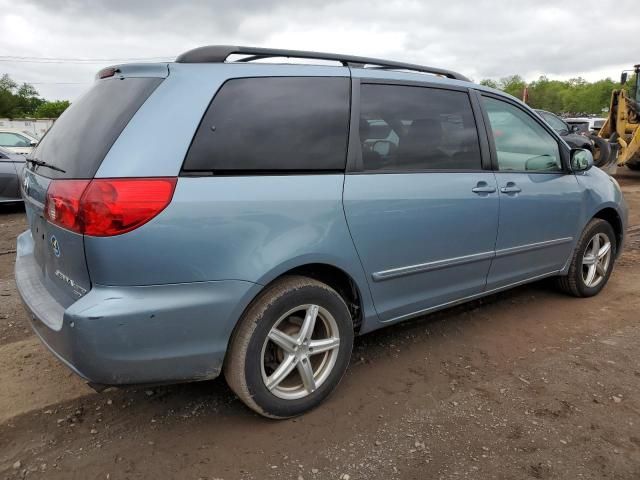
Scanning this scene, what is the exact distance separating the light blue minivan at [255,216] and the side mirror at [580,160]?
3.04 ft

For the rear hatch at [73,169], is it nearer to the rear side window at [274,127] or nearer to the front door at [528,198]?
the rear side window at [274,127]

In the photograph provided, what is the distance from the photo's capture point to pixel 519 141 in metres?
3.87

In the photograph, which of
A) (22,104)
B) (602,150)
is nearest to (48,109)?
(22,104)

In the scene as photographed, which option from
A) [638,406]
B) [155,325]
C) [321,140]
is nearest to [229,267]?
[155,325]

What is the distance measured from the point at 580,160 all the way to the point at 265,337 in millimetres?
2986

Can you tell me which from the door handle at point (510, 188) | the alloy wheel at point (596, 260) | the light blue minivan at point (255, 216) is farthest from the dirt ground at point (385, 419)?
the door handle at point (510, 188)

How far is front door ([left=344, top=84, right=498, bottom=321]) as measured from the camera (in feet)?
9.21

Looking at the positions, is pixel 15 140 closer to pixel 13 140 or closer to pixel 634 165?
pixel 13 140

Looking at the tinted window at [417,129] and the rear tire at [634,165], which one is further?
the rear tire at [634,165]

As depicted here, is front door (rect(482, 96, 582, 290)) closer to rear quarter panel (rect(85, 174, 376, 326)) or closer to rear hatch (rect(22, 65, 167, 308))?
rear quarter panel (rect(85, 174, 376, 326))

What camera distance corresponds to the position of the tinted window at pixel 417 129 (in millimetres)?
2887

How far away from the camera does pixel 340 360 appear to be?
2803 millimetres

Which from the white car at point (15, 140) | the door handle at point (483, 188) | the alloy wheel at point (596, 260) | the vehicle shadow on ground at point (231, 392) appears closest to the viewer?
the vehicle shadow on ground at point (231, 392)

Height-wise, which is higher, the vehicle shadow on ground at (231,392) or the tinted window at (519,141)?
the tinted window at (519,141)
